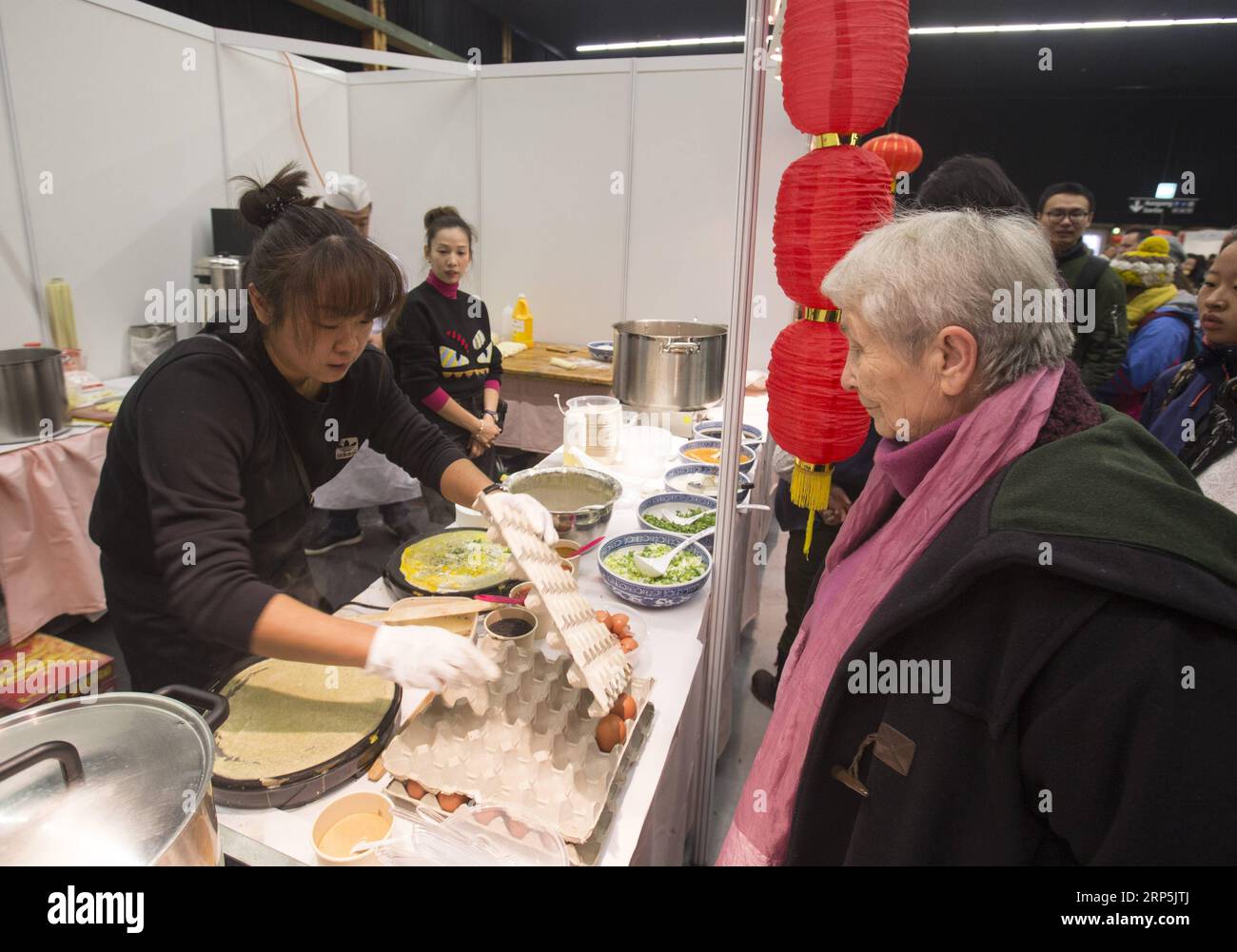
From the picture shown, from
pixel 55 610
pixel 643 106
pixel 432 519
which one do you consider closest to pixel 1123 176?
pixel 643 106

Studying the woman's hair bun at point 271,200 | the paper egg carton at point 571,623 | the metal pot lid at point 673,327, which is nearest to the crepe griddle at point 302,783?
the paper egg carton at point 571,623

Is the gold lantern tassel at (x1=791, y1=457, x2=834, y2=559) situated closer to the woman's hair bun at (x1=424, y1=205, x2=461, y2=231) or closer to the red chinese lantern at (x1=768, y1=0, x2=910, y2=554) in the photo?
the red chinese lantern at (x1=768, y1=0, x2=910, y2=554)

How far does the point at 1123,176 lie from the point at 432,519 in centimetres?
1077

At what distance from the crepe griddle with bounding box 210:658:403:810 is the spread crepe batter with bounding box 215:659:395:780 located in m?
0.01

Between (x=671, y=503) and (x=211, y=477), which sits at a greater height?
(x=211, y=477)

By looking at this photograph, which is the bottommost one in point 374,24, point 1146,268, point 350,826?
point 350,826

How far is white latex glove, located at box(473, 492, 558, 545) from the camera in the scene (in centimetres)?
123

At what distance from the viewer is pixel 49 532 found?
2900 mm

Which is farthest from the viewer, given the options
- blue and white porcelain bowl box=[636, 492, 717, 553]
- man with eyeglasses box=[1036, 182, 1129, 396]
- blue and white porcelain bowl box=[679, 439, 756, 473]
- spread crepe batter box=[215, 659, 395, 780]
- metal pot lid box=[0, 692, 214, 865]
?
man with eyeglasses box=[1036, 182, 1129, 396]

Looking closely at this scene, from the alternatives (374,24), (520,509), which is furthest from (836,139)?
(374,24)

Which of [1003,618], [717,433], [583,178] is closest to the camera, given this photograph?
[1003,618]

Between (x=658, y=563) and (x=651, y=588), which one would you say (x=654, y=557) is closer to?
(x=658, y=563)

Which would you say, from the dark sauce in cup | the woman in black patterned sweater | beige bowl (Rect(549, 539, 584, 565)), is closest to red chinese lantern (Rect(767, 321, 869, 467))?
beige bowl (Rect(549, 539, 584, 565))

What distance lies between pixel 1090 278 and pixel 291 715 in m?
4.12
